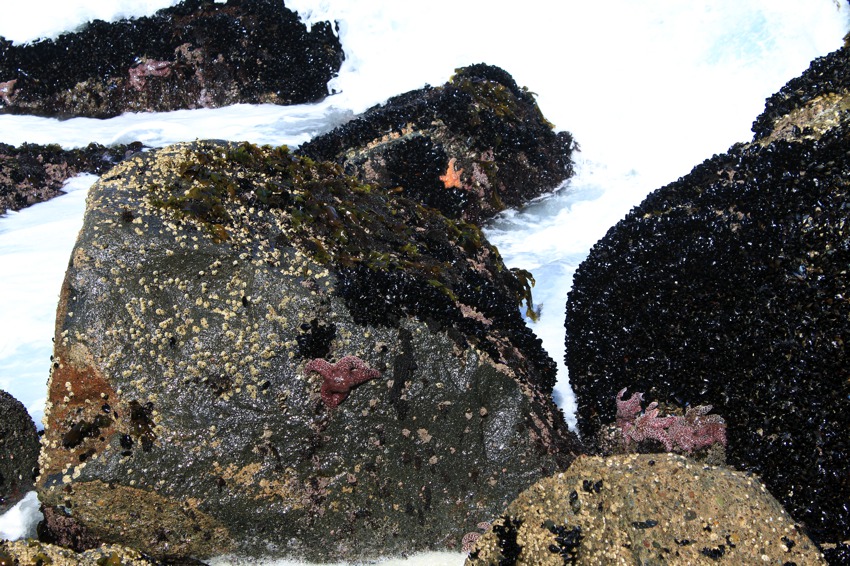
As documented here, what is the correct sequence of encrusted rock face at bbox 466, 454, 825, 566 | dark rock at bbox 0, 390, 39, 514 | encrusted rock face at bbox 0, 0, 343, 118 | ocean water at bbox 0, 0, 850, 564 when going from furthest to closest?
encrusted rock face at bbox 0, 0, 343, 118, ocean water at bbox 0, 0, 850, 564, dark rock at bbox 0, 390, 39, 514, encrusted rock face at bbox 466, 454, 825, 566

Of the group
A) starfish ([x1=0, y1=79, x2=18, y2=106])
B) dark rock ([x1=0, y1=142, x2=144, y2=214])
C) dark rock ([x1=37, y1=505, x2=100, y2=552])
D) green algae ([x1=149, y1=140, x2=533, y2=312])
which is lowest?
dark rock ([x1=37, y1=505, x2=100, y2=552])

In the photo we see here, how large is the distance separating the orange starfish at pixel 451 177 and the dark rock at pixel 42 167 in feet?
12.5

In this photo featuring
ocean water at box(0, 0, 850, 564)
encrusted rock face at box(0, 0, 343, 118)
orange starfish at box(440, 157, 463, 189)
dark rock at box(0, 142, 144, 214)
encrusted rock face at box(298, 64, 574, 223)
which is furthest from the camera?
encrusted rock face at box(0, 0, 343, 118)

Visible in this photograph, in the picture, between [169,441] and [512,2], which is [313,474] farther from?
[512,2]

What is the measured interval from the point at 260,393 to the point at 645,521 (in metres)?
1.94

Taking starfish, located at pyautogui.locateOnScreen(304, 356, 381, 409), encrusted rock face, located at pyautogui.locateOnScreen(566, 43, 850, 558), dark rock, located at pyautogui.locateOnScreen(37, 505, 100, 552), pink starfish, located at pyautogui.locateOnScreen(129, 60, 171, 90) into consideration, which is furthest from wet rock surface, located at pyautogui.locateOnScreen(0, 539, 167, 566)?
pink starfish, located at pyautogui.locateOnScreen(129, 60, 171, 90)

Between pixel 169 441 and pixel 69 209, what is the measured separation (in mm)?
4461

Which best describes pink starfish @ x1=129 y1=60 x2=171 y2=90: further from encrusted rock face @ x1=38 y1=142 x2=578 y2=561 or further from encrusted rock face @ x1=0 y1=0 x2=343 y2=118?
encrusted rock face @ x1=38 y1=142 x2=578 y2=561

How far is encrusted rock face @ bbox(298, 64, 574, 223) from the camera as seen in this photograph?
6.47 m

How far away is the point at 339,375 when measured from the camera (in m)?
3.50

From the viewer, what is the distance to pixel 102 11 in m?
9.60

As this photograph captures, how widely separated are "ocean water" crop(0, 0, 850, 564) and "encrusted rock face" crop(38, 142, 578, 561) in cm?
264

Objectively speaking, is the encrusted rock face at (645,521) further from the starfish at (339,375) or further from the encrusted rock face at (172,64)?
the encrusted rock face at (172,64)

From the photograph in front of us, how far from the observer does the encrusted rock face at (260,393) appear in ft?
11.2
